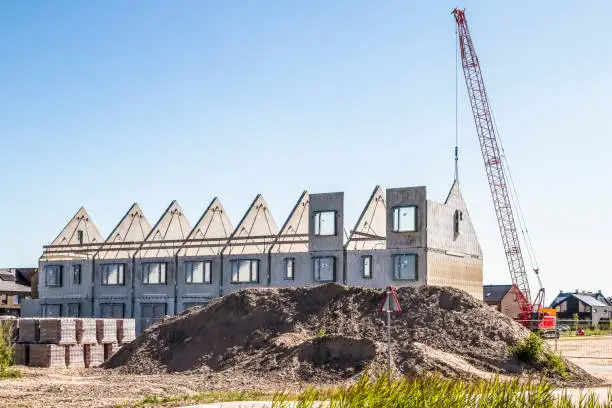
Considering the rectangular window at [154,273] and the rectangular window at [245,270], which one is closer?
the rectangular window at [245,270]

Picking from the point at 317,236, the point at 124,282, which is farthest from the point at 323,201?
the point at 124,282

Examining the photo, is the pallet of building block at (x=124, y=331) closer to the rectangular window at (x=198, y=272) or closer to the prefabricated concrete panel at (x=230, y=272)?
the prefabricated concrete panel at (x=230, y=272)

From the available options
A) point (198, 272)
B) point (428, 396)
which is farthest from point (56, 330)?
point (428, 396)

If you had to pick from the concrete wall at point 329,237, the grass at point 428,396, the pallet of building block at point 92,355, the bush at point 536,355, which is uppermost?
the concrete wall at point 329,237

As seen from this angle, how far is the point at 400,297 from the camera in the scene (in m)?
33.1

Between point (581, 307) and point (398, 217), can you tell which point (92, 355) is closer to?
point (398, 217)

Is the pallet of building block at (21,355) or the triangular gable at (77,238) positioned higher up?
the triangular gable at (77,238)

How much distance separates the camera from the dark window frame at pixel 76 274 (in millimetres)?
63000

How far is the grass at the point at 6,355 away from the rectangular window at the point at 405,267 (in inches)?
940

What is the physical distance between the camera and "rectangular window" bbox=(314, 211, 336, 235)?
5300 centimetres

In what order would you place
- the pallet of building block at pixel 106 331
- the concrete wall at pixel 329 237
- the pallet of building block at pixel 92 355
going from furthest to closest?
the concrete wall at pixel 329 237, the pallet of building block at pixel 106 331, the pallet of building block at pixel 92 355

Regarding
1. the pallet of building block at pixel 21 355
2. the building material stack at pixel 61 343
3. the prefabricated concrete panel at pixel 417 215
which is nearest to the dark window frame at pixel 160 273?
the prefabricated concrete panel at pixel 417 215

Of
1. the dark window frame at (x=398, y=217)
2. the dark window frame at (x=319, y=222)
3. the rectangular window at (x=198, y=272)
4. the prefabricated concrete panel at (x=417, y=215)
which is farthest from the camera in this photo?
the rectangular window at (x=198, y=272)

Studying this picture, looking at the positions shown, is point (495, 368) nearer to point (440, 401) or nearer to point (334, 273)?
point (440, 401)
